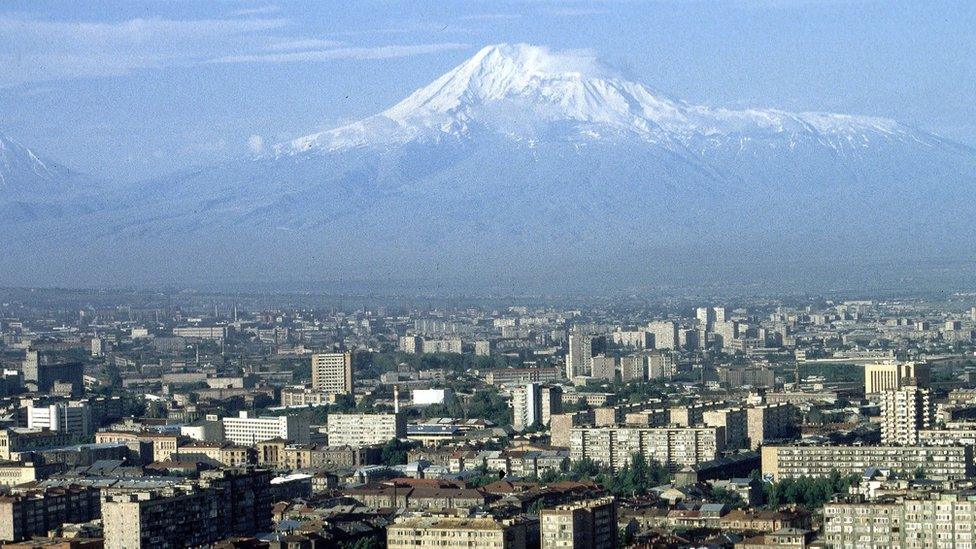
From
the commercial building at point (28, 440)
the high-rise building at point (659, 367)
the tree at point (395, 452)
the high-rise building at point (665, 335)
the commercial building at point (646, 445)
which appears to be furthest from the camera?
the high-rise building at point (665, 335)

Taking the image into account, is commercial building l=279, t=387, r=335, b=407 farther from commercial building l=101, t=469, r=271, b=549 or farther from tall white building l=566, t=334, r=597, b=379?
commercial building l=101, t=469, r=271, b=549

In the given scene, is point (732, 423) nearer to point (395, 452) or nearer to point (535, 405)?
point (395, 452)

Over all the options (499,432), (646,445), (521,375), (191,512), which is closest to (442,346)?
(521,375)

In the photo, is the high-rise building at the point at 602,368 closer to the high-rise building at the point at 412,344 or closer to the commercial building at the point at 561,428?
the high-rise building at the point at 412,344

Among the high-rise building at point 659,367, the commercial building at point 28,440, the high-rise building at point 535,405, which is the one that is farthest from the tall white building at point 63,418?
the high-rise building at point 659,367

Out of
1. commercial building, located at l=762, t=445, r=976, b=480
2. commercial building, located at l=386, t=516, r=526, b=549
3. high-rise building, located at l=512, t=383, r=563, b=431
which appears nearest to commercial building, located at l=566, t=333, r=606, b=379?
high-rise building, located at l=512, t=383, r=563, b=431

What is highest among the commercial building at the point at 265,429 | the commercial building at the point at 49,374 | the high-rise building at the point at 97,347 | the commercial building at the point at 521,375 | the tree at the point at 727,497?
the high-rise building at the point at 97,347

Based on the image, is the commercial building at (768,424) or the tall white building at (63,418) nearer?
the commercial building at (768,424)
